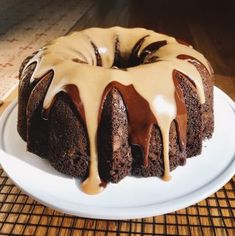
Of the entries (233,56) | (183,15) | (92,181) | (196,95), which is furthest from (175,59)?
(183,15)

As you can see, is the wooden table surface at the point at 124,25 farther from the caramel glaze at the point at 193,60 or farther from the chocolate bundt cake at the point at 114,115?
the caramel glaze at the point at 193,60

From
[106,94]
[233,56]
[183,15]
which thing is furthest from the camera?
[183,15]

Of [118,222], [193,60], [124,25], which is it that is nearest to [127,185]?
[118,222]

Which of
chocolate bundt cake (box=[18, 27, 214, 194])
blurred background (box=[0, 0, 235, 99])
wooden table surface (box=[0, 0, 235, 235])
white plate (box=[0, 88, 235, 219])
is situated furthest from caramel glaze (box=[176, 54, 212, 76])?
blurred background (box=[0, 0, 235, 99])

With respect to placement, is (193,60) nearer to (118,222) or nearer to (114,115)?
(114,115)

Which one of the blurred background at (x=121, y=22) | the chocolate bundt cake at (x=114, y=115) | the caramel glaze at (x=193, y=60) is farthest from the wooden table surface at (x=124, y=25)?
the caramel glaze at (x=193, y=60)

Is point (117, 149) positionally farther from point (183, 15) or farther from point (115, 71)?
point (183, 15)

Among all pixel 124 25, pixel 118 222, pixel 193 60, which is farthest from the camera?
pixel 124 25
